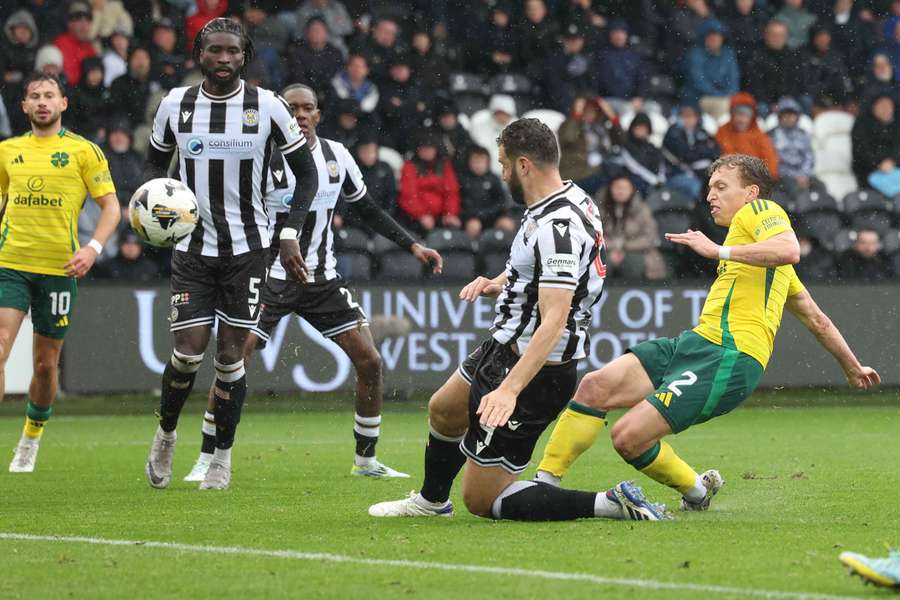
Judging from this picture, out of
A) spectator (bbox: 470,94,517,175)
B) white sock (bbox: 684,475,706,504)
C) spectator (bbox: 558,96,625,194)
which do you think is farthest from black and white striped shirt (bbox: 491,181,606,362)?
spectator (bbox: 470,94,517,175)

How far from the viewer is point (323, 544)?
6.20 m

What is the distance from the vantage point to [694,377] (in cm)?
721

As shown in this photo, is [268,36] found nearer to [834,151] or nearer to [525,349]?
[834,151]

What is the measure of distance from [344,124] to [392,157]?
0.95 metres

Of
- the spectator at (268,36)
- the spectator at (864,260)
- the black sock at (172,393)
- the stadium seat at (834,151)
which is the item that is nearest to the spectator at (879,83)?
the stadium seat at (834,151)

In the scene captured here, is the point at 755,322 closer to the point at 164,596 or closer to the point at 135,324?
the point at 164,596

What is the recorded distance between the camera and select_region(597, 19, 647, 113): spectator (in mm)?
18859

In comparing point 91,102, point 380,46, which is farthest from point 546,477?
point 380,46

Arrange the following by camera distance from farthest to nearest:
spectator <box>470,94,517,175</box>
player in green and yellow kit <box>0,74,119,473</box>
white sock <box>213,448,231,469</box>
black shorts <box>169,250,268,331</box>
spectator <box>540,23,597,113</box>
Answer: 1. spectator <box>540,23,597,113</box>
2. spectator <box>470,94,517,175</box>
3. player in green and yellow kit <box>0,74,119,473</box>
4. white sock <box>213,448,231,469</box>
5. black shorts <box>169,250,268,331</box>

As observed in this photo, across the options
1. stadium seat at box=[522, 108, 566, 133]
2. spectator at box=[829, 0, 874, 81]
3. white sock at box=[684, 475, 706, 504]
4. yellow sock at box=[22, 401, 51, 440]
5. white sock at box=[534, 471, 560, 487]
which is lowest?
yellow sock at box=[22, 401, 51, 440]

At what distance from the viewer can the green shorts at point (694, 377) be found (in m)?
7.12

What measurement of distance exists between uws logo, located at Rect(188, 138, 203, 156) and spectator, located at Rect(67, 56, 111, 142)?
8.09 metres

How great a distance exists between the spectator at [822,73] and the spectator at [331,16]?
5.92 m

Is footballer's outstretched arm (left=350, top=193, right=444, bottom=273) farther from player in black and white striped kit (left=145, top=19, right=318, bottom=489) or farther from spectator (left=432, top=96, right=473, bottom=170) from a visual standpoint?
spectator (left=432, top=96, right=473, bottom=170)
